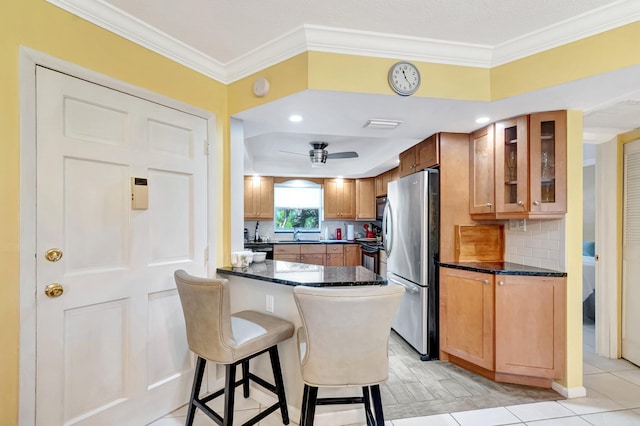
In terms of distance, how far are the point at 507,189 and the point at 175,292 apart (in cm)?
264

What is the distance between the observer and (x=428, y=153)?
297 centimetres

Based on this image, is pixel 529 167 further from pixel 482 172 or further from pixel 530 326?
pixel 530 326

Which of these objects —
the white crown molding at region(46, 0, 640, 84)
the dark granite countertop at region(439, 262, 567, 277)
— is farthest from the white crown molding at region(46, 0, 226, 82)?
the dark granite countertop at region(439, 262, 567, 277)

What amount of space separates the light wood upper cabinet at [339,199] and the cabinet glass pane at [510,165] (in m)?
3.54

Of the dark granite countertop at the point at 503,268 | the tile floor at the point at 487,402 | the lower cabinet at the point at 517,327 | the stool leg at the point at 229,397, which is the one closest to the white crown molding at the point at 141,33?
the stool leg at the point at 229,397

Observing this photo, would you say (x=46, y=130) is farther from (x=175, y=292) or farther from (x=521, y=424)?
(x=521, y=424)

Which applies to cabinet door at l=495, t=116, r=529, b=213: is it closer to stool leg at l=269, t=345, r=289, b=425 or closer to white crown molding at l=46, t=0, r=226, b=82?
stool leg at l=269, t=345, r=289, b=425

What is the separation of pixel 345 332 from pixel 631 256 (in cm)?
299

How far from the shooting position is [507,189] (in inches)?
98.2

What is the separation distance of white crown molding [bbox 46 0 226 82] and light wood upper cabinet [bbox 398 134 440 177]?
6.28 feet

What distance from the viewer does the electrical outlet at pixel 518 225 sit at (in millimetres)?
2633

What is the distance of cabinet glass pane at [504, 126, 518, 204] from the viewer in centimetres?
246

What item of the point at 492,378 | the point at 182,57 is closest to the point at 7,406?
the point at 182,57

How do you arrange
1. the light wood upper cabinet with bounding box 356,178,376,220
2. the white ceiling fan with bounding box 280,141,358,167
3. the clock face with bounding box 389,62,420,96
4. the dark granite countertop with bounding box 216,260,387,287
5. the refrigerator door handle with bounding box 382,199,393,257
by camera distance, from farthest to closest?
the light wood upper cabinet with bounding box 356,178,376,220 → the white ceiling fan with bounding box 280,141,358,167 → the refrigerator door handle with bounding box 382,199,393,257 → the clock face with bounding box 389,62,420,96 → the dark granite countertop with bounding box 216,260,387,287
